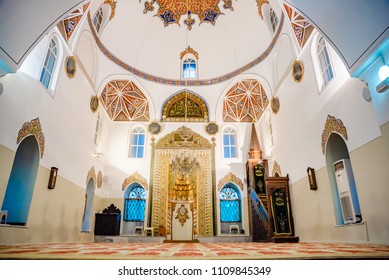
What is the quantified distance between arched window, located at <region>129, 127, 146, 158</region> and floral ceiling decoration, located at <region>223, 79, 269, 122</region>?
3.84 metres

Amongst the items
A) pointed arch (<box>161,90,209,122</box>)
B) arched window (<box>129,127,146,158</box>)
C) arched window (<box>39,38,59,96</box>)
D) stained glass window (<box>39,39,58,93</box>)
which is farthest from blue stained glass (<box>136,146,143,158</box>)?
stained glass window (<box>39,39,58,93</box>)

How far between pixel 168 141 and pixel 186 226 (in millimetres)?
3662

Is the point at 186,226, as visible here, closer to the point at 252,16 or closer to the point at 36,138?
the point at 36,138

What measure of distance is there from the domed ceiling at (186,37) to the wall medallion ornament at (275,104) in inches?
72.0

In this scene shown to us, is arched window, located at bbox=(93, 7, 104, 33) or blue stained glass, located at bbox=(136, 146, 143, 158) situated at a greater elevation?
arched window, located at bbox=(93, 7, 104, 33)

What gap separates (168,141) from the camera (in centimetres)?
1095

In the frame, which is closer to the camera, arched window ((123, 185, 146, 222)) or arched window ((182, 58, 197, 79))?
arched window ((123, 185, 146, 222))

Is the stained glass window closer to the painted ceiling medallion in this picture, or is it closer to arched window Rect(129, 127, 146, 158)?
the painted ceiling medallion

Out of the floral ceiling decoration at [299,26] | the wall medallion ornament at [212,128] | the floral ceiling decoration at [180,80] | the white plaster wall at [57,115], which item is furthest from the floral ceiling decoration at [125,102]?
the floral ceiling decoration at [299,26]

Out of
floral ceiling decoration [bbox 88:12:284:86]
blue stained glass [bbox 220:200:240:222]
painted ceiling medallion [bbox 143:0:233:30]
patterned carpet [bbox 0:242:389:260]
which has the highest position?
painted ceiling medallion [bbox 143:0:233:30]

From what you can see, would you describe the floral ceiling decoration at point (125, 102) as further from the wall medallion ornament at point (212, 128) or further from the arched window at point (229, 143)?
the arched window at point (229, 143)

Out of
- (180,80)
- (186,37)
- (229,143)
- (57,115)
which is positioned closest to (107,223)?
(57,115)

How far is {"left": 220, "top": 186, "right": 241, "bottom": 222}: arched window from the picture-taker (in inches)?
402
